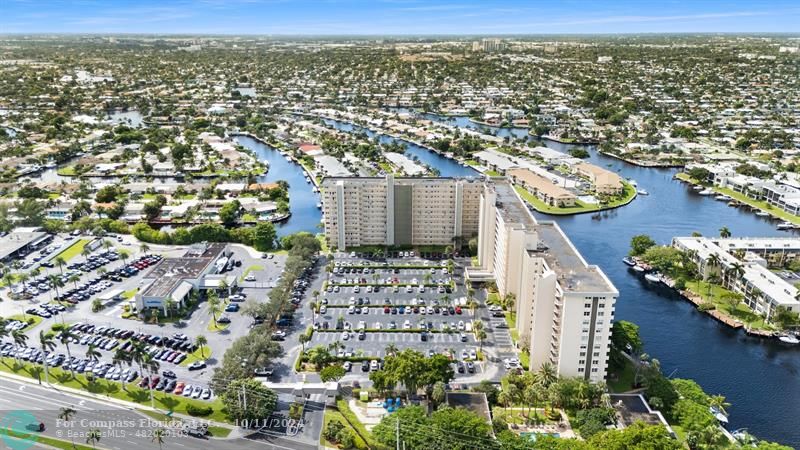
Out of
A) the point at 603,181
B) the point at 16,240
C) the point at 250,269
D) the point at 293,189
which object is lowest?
the point at 250,269

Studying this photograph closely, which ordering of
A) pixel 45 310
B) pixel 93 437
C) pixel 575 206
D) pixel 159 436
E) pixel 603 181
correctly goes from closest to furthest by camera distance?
1. pixel 159 436
2. pixel 93 437
3. pixel 45 310
4. pixel 575 206
5. pixel 603 181

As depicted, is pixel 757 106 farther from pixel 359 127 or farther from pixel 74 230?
pixel 74 230

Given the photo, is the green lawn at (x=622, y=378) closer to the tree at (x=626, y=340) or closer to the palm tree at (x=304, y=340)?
the tree at (x=626, y=340)

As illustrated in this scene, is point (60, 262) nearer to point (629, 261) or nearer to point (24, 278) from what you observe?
point (24, 278)

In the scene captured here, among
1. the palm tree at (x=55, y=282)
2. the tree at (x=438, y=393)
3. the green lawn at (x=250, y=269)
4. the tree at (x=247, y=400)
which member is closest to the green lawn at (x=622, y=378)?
the tree at (x=438, y=393)

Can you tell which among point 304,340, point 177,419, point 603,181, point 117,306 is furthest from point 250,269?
point 603,181

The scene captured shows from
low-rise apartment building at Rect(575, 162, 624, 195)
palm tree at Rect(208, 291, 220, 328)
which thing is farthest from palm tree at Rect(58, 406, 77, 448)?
low-rise apartment building at Rect(575, 162, 624, 195)
